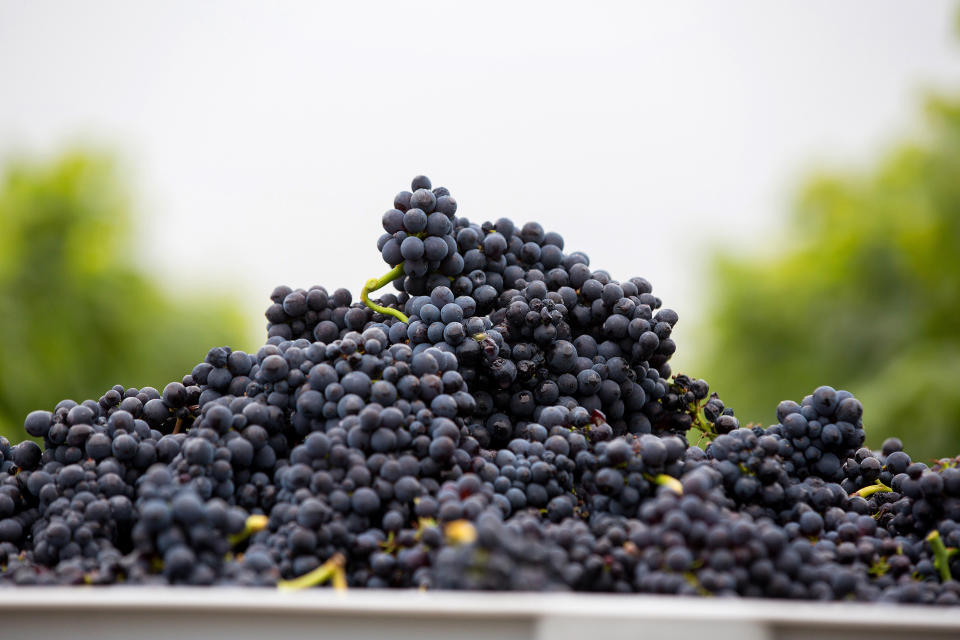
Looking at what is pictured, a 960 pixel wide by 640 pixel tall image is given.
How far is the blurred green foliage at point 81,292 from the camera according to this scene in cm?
753

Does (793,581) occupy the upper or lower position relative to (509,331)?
lower

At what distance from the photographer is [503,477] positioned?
2.34ft

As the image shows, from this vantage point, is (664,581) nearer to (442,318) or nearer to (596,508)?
(596,508)

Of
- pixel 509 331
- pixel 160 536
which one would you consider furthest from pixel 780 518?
pixel 160 536

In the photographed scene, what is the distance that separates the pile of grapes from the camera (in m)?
0.61

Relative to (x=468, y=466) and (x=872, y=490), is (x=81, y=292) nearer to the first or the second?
(x=468, y=466)

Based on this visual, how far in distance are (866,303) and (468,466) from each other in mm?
8394

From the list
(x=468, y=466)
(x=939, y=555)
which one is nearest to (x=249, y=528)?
(x=468, y=466)

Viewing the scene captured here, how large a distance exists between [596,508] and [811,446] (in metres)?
0.27

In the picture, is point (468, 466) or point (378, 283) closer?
point (468, 466)

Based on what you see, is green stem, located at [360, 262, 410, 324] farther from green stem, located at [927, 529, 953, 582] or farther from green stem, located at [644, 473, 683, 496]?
green stem, located at [927, 529, 953, 582]

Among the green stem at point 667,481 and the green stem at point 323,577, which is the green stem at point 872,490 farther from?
the green stem at point 323,577

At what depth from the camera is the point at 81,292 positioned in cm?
820

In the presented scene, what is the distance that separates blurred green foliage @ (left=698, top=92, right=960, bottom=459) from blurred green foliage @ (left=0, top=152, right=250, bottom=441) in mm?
6058
